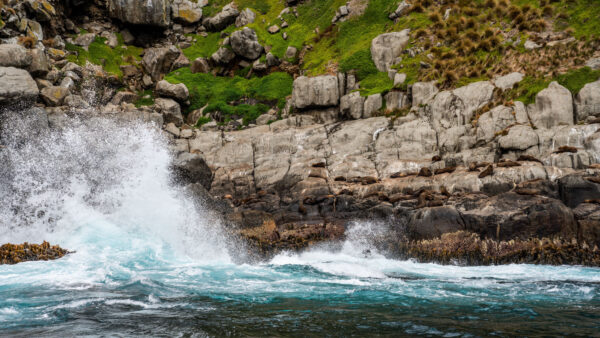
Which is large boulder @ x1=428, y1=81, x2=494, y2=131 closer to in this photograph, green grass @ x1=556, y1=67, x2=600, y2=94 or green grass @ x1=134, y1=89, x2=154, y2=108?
green grass @ x1=556, y1=67, x2=600, y2=94

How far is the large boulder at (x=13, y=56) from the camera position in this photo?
29.0 m

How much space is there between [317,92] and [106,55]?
28.4 metres

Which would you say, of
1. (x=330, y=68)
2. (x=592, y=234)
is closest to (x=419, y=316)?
(x=592, y=234)

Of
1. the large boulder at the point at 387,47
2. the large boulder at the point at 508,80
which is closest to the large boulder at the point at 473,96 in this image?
the large boulder at the point at 508,80

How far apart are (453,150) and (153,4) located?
43.2 meters

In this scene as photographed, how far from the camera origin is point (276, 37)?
163 feet

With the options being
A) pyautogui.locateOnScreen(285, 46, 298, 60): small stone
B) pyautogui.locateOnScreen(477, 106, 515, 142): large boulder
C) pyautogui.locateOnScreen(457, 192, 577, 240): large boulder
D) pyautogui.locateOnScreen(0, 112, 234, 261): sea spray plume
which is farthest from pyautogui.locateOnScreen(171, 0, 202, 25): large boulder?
pyautogui.locateOnScreen(457, 192, 577, 240): large boulder

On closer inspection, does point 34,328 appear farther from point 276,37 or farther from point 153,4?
point 153,4

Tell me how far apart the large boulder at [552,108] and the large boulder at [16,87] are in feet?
117

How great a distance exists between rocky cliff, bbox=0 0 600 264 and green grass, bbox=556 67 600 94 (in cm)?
11

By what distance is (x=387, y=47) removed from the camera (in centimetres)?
3825

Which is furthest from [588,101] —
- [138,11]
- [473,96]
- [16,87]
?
Result: [138,11]

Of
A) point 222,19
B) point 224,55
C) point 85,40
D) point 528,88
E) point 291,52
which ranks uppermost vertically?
point 222,19

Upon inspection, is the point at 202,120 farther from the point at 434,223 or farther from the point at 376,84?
the point at 434,223
